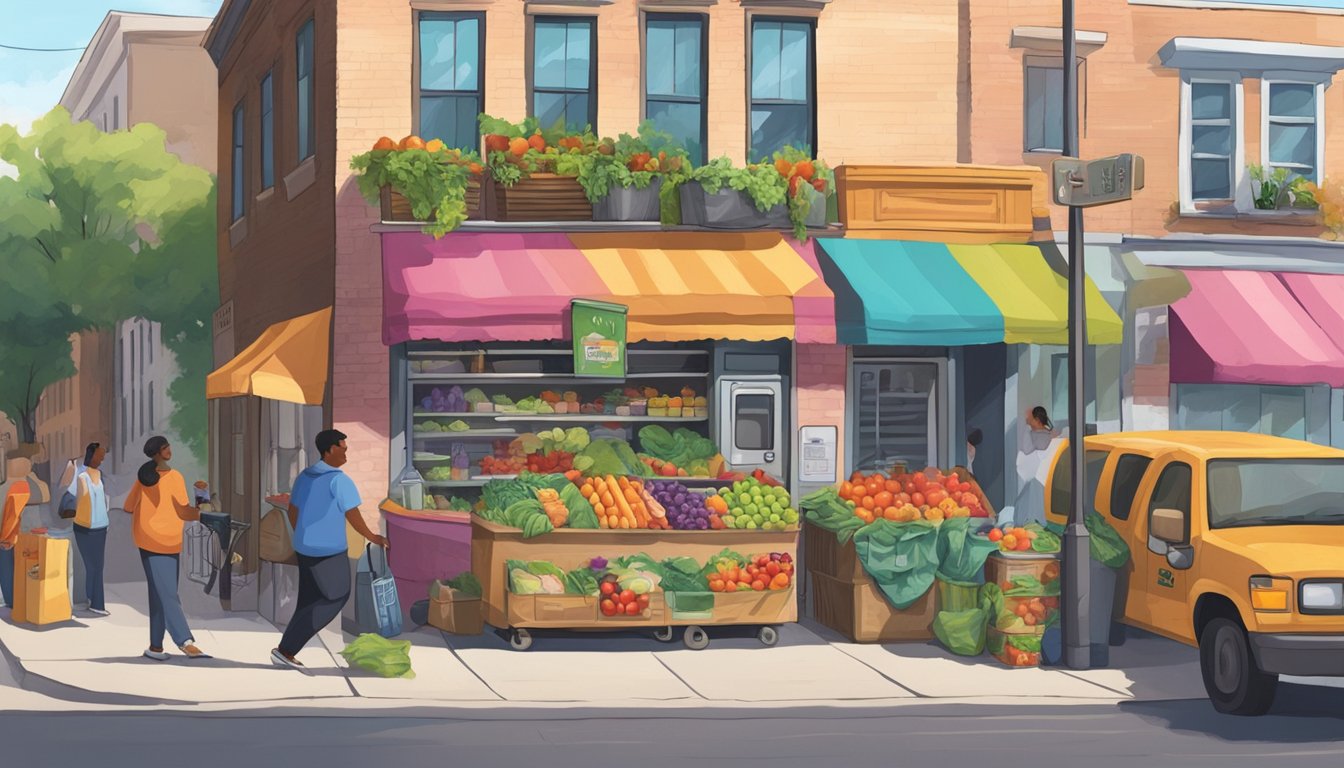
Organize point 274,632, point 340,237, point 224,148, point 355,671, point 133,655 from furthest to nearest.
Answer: point 224,148
point 340,237
point 274,632
point 133,655
point 355,671

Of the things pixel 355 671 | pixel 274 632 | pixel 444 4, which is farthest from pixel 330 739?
pixel 444 4

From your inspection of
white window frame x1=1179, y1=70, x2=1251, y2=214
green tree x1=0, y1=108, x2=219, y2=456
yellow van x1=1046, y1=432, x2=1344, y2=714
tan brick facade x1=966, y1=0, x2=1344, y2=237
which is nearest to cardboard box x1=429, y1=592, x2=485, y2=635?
yellow van x1=1046, y1=432, x2=1344, y2=714

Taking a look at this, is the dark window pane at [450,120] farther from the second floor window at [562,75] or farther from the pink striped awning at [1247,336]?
the pink striped awning at [1247,336]

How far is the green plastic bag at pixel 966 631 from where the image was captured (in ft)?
46.9

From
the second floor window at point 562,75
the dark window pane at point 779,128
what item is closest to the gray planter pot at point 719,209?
the dark window pane at point 779,128

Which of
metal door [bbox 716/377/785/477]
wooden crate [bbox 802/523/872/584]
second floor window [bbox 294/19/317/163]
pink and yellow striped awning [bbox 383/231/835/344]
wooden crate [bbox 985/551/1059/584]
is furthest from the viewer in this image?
second floor window [bbox 294/19/317/163]

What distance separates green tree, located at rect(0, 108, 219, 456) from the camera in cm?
3484

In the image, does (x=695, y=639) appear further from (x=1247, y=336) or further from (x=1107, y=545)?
(x=1247, y=336)

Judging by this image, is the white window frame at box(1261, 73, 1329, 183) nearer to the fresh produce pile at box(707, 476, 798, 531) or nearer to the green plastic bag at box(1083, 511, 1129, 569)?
the green plastic bag at box(1083, 511, 1129, 569)

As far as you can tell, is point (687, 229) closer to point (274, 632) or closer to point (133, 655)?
point (274, 632)

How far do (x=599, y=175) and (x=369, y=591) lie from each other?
4729 mm

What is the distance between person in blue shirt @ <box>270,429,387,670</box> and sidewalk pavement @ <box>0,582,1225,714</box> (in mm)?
525

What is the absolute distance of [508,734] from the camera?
1088cm

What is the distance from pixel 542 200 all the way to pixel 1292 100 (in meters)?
9.24
